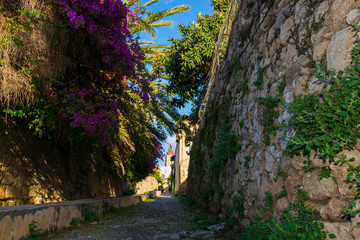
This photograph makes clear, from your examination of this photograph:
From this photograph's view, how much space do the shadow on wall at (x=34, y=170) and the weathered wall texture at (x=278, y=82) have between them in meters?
3.55

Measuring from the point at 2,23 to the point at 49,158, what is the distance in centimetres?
294

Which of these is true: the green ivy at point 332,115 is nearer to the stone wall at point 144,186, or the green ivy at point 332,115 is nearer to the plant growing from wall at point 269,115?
the plant growing from wall at point 269,115

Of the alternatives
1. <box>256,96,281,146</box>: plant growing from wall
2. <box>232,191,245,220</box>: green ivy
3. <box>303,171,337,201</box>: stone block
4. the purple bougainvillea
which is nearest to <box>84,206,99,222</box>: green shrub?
the purple bougainvillea

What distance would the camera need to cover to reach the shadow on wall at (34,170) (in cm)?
488

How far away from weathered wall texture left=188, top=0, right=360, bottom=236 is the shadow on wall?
355cm

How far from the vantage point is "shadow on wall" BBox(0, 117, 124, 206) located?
4875 mm

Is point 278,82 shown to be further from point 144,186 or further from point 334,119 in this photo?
point 144,186

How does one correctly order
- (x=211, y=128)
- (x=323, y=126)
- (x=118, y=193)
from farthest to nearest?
(x=118, y=193) < (x=211, y=128) < (x=323, y=126)

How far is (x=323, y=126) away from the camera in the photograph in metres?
1.96

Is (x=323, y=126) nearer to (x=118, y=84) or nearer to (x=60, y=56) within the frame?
(x=60, y=56)

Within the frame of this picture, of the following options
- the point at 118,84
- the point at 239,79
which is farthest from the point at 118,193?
the point at 239,79

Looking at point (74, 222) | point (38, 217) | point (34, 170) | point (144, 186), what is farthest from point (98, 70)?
point (144, 186)

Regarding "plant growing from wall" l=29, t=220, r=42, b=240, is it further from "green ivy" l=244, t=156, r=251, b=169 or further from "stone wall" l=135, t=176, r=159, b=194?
"stone wall" l=135, t=176, r=159, b=194

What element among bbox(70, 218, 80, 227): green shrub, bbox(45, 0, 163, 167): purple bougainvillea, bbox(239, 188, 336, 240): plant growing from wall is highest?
bbox(45, 0, 163, 167): purple bougainvillea
